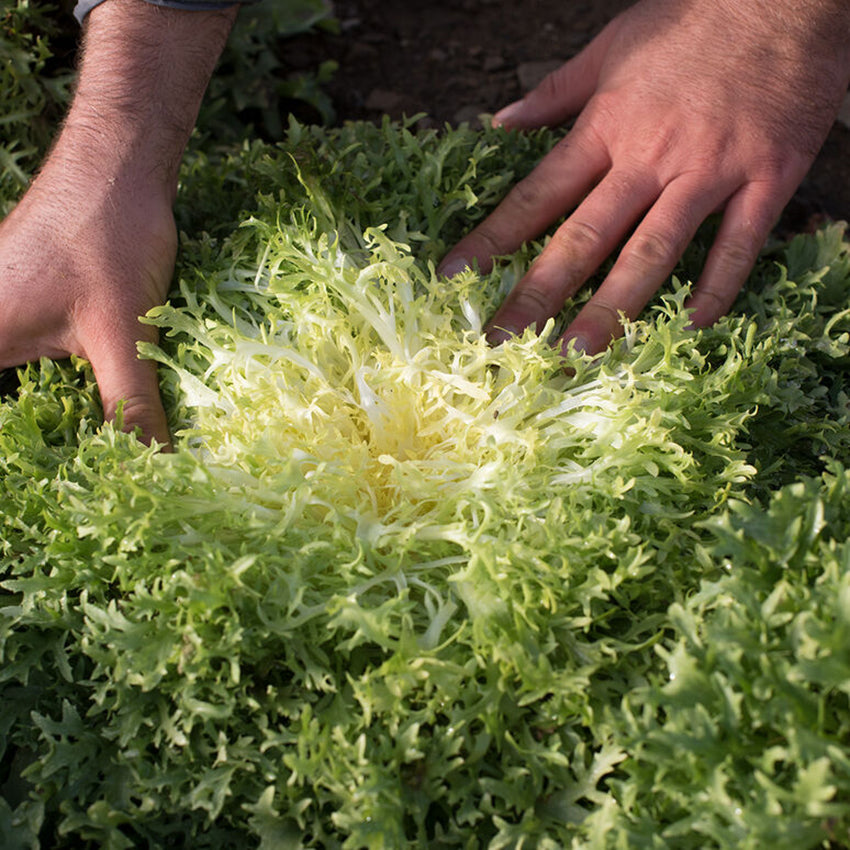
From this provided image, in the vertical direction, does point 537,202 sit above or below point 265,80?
above

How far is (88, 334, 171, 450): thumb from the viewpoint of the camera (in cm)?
202

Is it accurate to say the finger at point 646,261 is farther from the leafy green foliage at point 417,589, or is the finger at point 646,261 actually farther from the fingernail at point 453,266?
the fingernail at point 453,266

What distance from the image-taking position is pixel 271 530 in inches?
66.7

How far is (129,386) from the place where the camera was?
6.76ft

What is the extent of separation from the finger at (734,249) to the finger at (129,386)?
142 cm

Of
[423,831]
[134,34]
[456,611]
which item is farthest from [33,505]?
[134,34]

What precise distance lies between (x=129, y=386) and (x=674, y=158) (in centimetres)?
164

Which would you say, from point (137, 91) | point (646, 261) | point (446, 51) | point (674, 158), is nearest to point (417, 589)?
point (646, 261)

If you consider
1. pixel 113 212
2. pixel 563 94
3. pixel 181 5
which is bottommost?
pixel 113 212

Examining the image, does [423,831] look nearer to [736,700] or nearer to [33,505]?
[736,700]

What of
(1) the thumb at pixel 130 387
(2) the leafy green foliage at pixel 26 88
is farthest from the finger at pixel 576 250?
(2) the leafy green foliage at pixel 26 88

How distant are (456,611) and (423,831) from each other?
41cm

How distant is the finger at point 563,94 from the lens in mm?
2852

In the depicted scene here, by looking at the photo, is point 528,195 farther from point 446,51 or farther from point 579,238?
point 446,51
